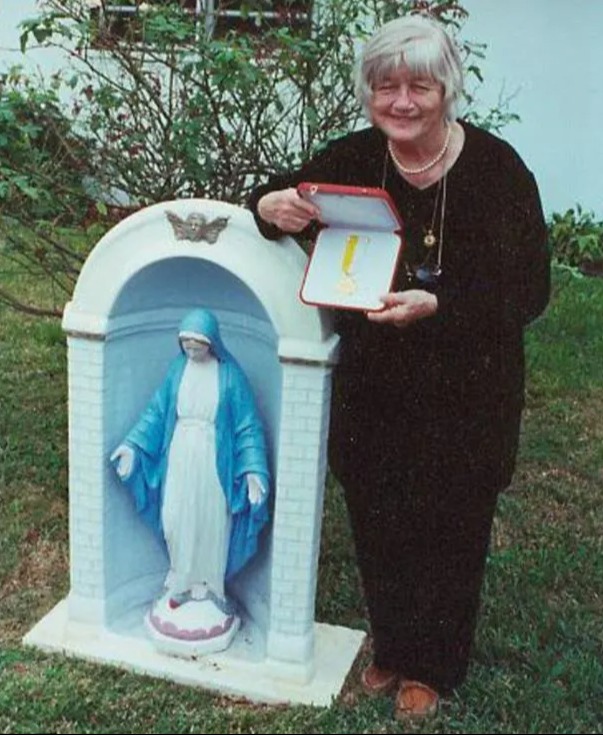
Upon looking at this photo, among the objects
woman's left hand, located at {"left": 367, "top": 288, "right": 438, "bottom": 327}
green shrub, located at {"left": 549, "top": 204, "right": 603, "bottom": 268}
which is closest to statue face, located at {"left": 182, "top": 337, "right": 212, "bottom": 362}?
woman's left hand, located at {"left": 367, "top": 288, "right": 438, "bottom": 327}

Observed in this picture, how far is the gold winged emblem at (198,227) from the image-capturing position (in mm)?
3152

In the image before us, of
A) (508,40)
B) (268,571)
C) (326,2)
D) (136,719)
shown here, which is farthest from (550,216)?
(136,719)

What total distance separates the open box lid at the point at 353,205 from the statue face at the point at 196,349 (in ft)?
1.96

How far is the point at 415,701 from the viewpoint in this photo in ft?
10.7

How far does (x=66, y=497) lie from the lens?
4.76 m

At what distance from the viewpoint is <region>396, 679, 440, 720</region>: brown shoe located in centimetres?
322

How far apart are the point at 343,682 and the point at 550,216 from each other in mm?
6833

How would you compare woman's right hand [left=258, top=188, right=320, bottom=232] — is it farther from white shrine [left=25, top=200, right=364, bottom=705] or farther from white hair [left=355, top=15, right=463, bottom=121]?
white hair [left=355, top=15, right=463, bottom=121]

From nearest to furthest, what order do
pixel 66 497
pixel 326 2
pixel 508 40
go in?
1. pixel 326 2
2. pixel 66 497
3. pixel 508 40

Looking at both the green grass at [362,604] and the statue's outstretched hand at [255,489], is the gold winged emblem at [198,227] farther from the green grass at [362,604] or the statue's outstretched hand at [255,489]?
the green grass at [362,604]

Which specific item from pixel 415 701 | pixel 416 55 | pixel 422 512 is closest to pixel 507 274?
pixel 416 55

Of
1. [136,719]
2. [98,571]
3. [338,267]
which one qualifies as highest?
[338,267]

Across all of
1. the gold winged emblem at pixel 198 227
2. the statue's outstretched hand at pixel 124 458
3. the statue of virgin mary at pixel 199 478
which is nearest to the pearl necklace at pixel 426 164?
the gold winged emblem at pixel 198 227

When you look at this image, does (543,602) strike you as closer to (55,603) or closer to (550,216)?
(55,603)
